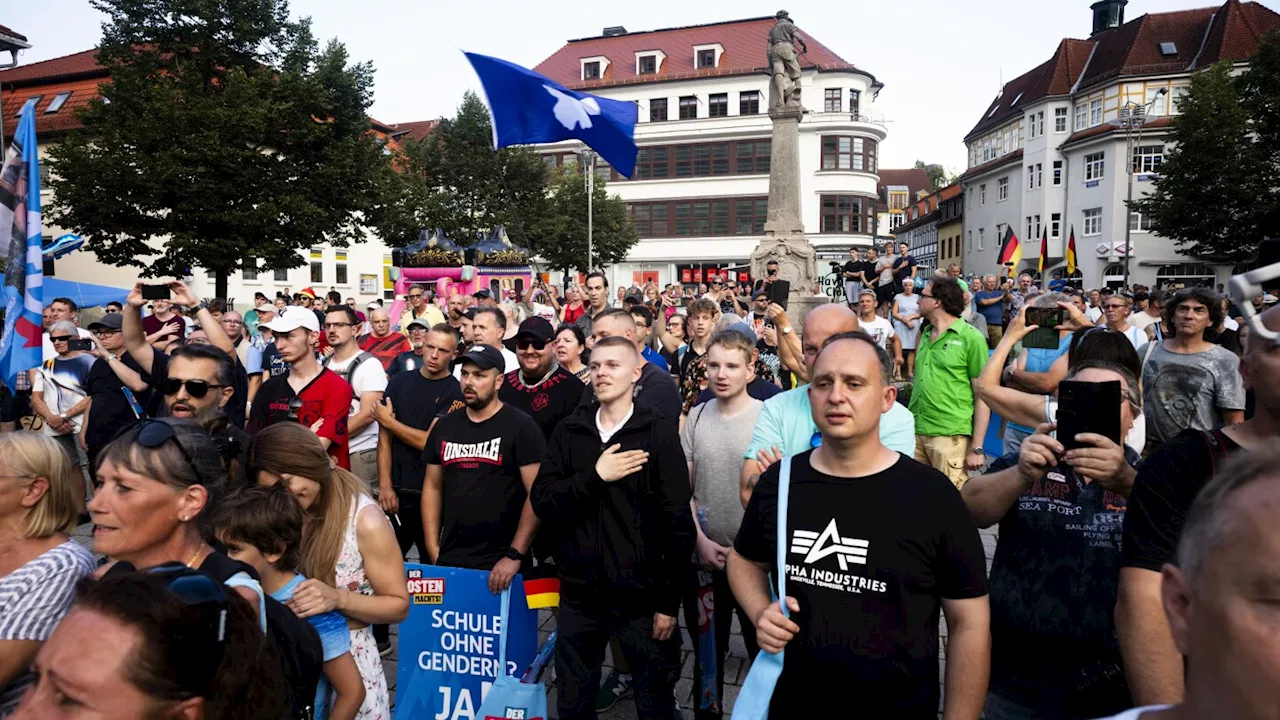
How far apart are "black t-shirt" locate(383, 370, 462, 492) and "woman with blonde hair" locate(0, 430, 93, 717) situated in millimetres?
2598

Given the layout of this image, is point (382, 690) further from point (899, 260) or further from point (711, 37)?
point (711, 37)

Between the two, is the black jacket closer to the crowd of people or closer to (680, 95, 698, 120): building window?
the crowd of people

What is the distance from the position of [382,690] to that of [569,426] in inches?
54.2

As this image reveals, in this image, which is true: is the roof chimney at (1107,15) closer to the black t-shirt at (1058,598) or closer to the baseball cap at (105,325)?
the baseball cap at (105,325)

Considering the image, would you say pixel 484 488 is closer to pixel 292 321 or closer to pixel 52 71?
pixel 292 321

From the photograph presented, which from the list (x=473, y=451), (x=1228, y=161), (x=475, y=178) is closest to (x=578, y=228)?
(x=475, y=178)

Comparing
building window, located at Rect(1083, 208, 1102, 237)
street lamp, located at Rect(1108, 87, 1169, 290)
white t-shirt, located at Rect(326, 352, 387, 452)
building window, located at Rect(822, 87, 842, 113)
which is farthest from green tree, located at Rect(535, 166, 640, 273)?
white t-shirt, located at Rect(326, 352, 387, 452)

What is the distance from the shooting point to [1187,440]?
1.94 meters

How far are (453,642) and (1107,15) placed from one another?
→ 2686 inches

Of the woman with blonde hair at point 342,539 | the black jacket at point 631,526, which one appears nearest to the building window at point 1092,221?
the black jacket at point 631,526

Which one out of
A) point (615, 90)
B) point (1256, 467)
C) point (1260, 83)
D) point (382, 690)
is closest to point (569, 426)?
point (382, 690)

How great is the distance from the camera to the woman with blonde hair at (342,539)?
301 centimetres

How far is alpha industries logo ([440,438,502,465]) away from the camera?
423 cm

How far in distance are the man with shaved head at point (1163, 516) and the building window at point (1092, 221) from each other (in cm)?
5452
